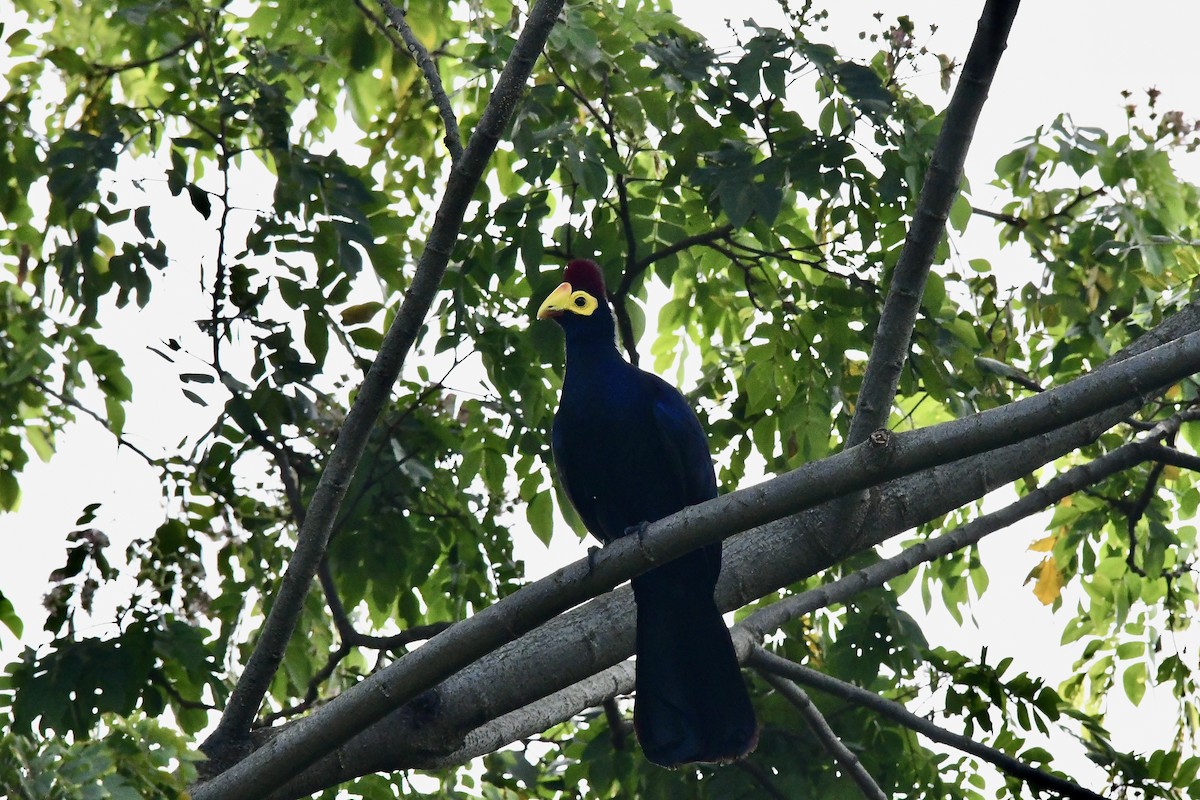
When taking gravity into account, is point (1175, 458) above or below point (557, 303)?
below

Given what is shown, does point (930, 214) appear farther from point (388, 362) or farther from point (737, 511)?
point (388, 362)

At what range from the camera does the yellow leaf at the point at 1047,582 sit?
4.70m

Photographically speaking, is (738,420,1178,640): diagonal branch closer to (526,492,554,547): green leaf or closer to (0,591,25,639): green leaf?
(526,492,554,547): green leaf

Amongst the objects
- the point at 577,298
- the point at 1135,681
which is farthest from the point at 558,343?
the point at 1135,681

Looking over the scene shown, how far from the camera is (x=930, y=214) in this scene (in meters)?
2.75

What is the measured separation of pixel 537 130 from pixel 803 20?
86 cm

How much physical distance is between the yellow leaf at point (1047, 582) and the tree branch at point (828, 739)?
54.4 inches

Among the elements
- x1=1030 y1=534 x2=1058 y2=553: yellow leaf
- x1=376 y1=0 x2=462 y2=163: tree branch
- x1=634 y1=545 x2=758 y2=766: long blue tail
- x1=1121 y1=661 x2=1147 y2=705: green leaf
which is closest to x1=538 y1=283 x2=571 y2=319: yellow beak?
x1=376 y1=0 x2=462 y2=163: tree branch

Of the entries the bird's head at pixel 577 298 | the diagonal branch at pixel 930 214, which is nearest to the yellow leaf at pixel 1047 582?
the bird's head at pixel 577 298

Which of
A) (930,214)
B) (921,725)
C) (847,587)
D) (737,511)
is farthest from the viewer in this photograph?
(847,587)

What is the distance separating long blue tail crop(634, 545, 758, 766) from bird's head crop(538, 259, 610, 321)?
0.86m

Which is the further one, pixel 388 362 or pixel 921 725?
pixel 921 725

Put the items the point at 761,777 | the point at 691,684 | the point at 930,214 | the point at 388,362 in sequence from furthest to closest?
the point at 761,777, the point at 691,684, the point at 388,362, the point at 930,214

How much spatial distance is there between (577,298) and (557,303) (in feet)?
0.22
